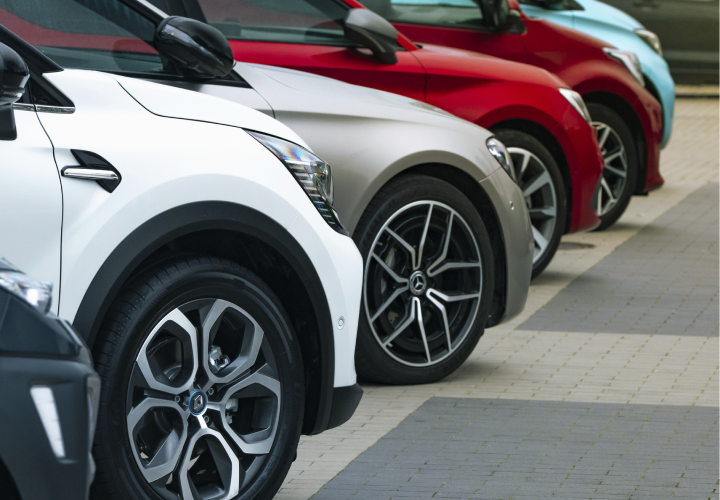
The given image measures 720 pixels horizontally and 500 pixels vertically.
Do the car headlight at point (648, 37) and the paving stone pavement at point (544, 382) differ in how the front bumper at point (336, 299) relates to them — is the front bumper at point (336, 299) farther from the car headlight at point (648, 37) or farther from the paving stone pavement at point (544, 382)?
the car headlight at point (648, 37)

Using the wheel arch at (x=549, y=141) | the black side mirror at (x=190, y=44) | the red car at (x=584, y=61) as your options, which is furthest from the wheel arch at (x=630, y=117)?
the black side mirror at (x=190, y=44)

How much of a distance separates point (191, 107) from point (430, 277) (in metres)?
2.06

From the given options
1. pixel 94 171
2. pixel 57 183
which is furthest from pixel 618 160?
pixel 57 183

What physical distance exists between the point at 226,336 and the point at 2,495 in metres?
1.34

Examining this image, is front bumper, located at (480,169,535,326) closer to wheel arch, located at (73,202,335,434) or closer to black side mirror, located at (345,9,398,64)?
black side mirror, located at (345,9,398,64)

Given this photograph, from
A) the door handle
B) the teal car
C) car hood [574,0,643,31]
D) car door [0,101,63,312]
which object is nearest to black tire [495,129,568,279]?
the teal car

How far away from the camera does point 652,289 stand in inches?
295

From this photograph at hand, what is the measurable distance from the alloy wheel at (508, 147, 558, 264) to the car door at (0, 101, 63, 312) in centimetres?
470

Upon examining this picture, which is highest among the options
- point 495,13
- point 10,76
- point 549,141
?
point 10,76

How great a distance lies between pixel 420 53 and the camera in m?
6.50

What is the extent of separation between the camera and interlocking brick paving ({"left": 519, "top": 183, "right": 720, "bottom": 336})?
6.60 metres

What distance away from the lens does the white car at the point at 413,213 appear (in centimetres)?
500

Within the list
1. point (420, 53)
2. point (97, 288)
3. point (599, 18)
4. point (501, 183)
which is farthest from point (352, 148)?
point (599, 18)

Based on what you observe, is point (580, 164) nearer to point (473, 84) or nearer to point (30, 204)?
point (473, 84)
